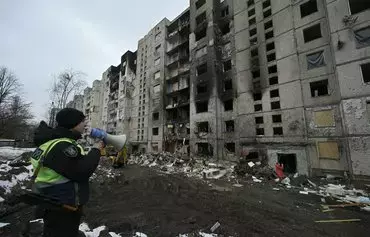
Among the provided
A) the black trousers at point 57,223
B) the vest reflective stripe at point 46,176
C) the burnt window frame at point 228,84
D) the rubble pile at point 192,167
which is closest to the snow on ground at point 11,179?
the black trousers at point 57,223

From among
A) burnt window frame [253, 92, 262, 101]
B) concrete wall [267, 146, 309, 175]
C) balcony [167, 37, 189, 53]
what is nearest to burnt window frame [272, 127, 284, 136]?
concrete wall [267, 146, 309, 175]

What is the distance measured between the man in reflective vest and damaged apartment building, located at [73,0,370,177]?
56.8ft

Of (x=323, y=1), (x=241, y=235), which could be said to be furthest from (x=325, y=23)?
(x=241, y=235)

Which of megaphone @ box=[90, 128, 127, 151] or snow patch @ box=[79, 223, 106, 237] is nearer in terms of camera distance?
megaphone @ box=[90, 128, 127, 151]

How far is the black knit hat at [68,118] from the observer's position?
2.47 metres

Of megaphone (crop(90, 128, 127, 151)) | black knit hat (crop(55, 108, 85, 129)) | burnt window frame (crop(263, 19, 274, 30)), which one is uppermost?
burnt window frame (crop(263, 19, 274, 30))

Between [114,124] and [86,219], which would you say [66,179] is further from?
[114,124]

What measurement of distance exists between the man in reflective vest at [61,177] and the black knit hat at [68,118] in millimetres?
166

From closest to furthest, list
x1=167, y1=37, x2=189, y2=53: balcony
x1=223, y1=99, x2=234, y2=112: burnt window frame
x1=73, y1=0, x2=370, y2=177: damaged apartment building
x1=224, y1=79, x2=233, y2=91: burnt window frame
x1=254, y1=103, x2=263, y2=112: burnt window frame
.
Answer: x1=73, y1=0, x2=370, y2=177: damaged apartment building, x1=254, y1=103, x2=263, y2=112: burnt window frame, x1=223, y1=99, x2=234, y2=112: burnt window frame, x1=224, y1=79, x2=233, y2=91: burnt window frame, x1=167, y1=37, x2=189, y2=53: balcony

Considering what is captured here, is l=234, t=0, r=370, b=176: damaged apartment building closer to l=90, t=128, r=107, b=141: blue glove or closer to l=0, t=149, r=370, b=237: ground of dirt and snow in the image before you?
l=0, t=149, r=370, b=237: ground of dirt and snow

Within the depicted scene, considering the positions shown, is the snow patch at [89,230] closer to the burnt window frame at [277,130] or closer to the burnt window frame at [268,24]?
the burnt window frame at [277,130]

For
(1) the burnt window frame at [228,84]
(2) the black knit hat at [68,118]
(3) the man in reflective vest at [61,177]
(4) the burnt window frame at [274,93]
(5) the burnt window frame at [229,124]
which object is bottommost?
(3) the man in reflective vest at [61,177]

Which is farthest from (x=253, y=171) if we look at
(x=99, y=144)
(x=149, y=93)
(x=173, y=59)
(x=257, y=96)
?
(x=149, y=93)

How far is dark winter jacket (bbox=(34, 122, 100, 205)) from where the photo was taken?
2.13 metres
